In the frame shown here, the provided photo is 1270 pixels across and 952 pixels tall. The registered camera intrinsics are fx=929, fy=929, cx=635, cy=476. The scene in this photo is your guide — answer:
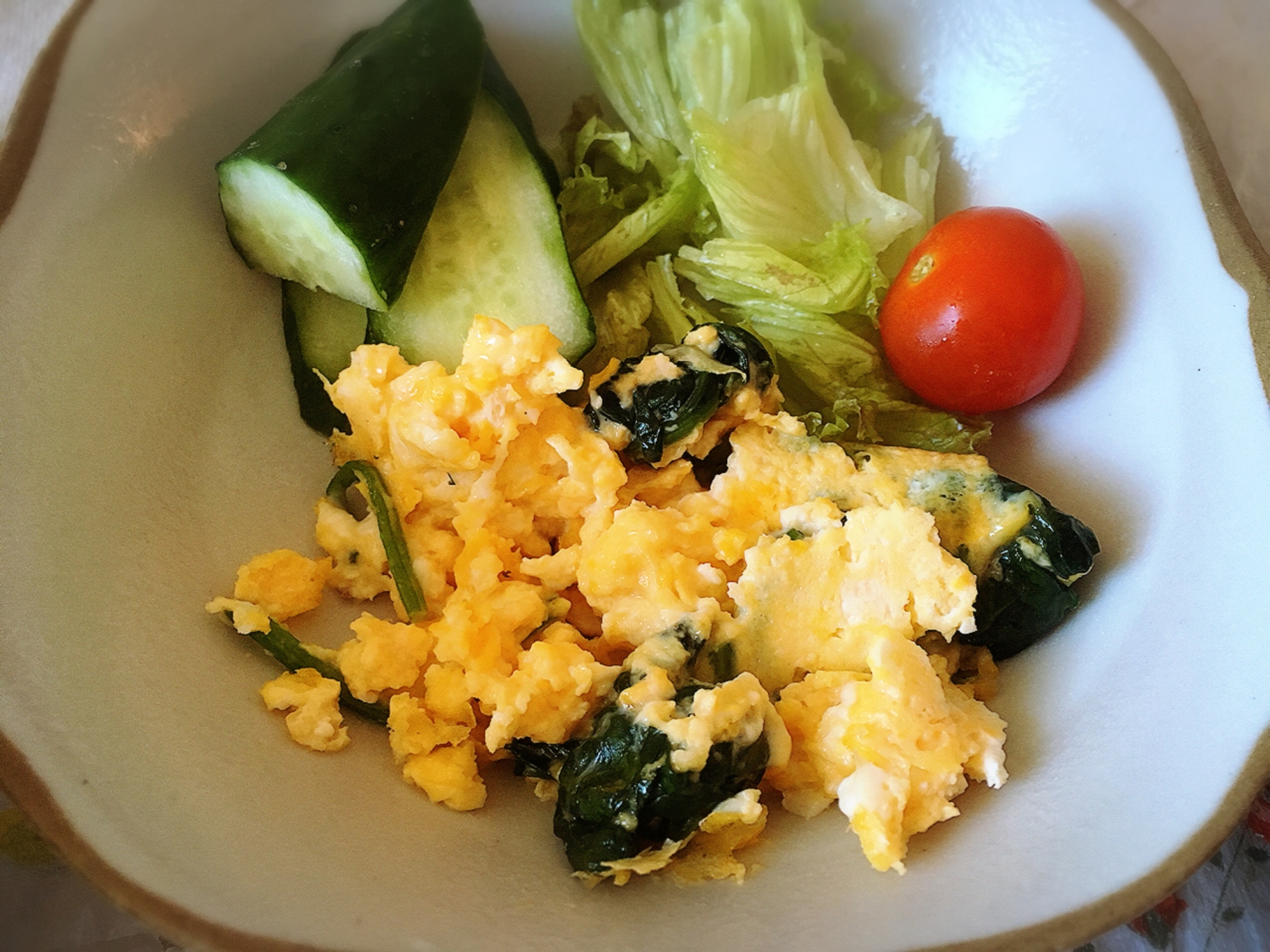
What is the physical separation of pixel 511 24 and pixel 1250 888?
238 cm

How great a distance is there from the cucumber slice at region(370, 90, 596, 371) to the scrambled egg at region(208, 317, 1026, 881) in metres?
0.16

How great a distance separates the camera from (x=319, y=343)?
2.01 m

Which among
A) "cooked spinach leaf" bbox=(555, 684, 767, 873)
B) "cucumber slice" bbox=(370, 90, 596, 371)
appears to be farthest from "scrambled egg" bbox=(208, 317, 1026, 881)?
"cucumber slice" bbox=(370, 90, 596, 371)

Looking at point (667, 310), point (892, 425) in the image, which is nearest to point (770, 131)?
point (667, 310)

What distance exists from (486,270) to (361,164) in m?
0.32

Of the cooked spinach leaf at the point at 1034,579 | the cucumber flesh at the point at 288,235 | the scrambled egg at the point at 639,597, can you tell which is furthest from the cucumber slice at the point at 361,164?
the cooked spinach leaf at the point at 1034,579

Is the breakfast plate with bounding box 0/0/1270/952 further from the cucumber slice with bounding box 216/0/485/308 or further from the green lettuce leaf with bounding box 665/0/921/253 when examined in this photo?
the green lettuce leaf with bounding box 665/0/921/253

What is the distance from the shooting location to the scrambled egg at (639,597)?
1.42 metres

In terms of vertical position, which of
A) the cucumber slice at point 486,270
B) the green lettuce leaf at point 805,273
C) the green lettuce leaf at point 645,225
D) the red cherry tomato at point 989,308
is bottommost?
the red cherry tomato at point 989,308

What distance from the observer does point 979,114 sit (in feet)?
7.22

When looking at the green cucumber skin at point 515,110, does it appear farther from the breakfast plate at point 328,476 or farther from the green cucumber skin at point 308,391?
the green cucumber skin at point 308,391

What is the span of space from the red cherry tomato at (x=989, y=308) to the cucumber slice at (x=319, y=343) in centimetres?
117

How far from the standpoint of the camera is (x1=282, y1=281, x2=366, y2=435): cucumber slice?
1.98 m

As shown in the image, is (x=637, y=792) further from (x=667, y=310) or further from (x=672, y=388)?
(x=667, y=310)
